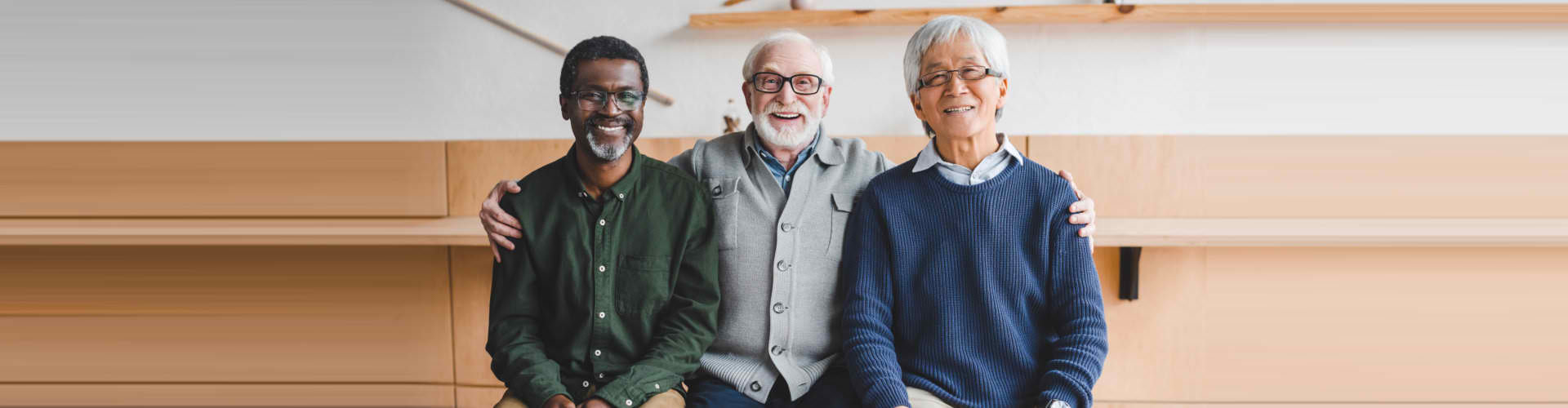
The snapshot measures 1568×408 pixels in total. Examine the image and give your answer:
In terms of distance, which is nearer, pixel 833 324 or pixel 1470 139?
pixel 833 324

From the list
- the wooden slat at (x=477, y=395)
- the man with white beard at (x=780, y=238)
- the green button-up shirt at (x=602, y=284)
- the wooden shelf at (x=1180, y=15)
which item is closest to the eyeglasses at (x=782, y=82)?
the man with white beard at (x=780, y=238)

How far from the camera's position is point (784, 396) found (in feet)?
5.88

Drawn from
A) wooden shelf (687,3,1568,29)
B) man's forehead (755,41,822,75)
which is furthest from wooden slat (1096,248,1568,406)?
man's forehead (755,41,822,75)

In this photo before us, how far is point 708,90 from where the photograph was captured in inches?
116

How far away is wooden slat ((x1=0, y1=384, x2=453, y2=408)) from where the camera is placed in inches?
95.7

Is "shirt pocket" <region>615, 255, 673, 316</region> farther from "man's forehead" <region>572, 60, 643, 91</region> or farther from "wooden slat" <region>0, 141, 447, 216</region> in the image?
"wooden slat" <region>0, 141, 447, 216</region>

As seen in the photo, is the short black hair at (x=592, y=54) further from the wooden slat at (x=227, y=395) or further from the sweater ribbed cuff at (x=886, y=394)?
the wooden slat at (x=227, y=395)

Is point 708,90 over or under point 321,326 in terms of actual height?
over

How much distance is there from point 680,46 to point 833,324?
4.85 feet

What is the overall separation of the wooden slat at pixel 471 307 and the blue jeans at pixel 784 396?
4.91ft

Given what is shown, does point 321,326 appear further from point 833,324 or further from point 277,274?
point 833,324

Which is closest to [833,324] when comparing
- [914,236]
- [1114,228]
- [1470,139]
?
[914,236]

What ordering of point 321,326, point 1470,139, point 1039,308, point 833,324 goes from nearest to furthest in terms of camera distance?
point 1039,308 → point 833,324 → point 321,326 → point 1470,139

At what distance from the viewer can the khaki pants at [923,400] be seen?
64.2 inches
